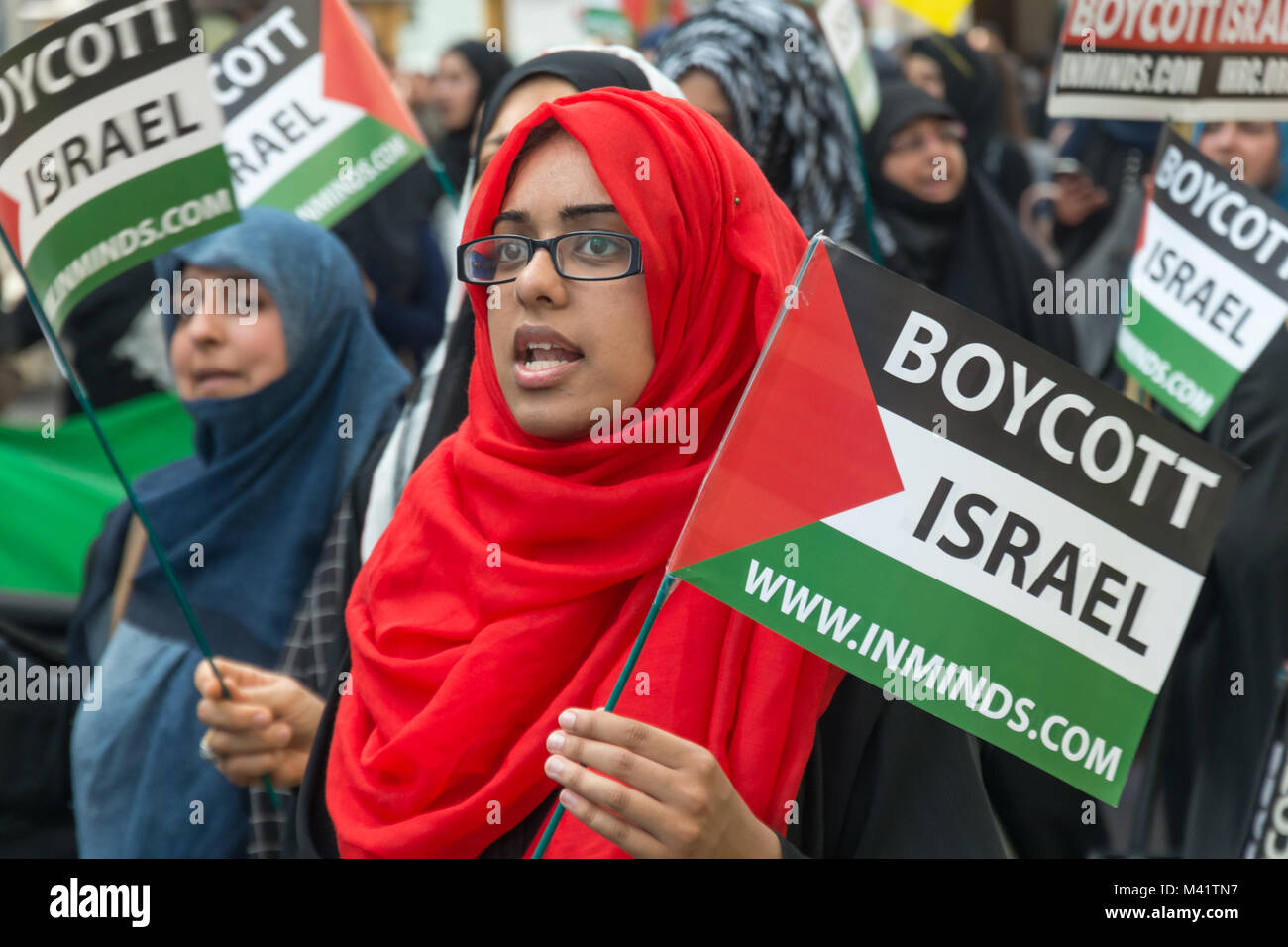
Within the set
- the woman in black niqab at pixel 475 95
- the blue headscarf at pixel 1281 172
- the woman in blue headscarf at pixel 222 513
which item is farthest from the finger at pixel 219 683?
the woman in black niqab at pixel 475 95

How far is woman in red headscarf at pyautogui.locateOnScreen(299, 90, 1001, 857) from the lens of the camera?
1.59m

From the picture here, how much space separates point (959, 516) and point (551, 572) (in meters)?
0.46

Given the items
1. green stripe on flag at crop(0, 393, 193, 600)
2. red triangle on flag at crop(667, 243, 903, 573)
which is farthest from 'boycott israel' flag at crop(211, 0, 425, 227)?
red triangle on flag at crop(667, 243, 903, 573)

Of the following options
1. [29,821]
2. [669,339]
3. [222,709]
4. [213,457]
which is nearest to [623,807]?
[669,339]

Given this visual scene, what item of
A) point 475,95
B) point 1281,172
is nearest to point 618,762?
point 1281,172

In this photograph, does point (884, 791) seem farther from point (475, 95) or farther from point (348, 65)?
point (475, 95)

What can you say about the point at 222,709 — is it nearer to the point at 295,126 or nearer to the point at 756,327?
the point at 756,327

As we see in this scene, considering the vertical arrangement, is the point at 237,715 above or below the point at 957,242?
below

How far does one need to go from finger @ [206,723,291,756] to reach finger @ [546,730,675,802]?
2.82 feet

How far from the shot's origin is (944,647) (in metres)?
1.56

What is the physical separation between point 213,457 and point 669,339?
4.59 ft

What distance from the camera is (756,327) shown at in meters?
1.69

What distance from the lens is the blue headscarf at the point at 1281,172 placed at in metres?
4.00

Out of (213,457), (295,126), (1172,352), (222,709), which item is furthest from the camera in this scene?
(295,126)
